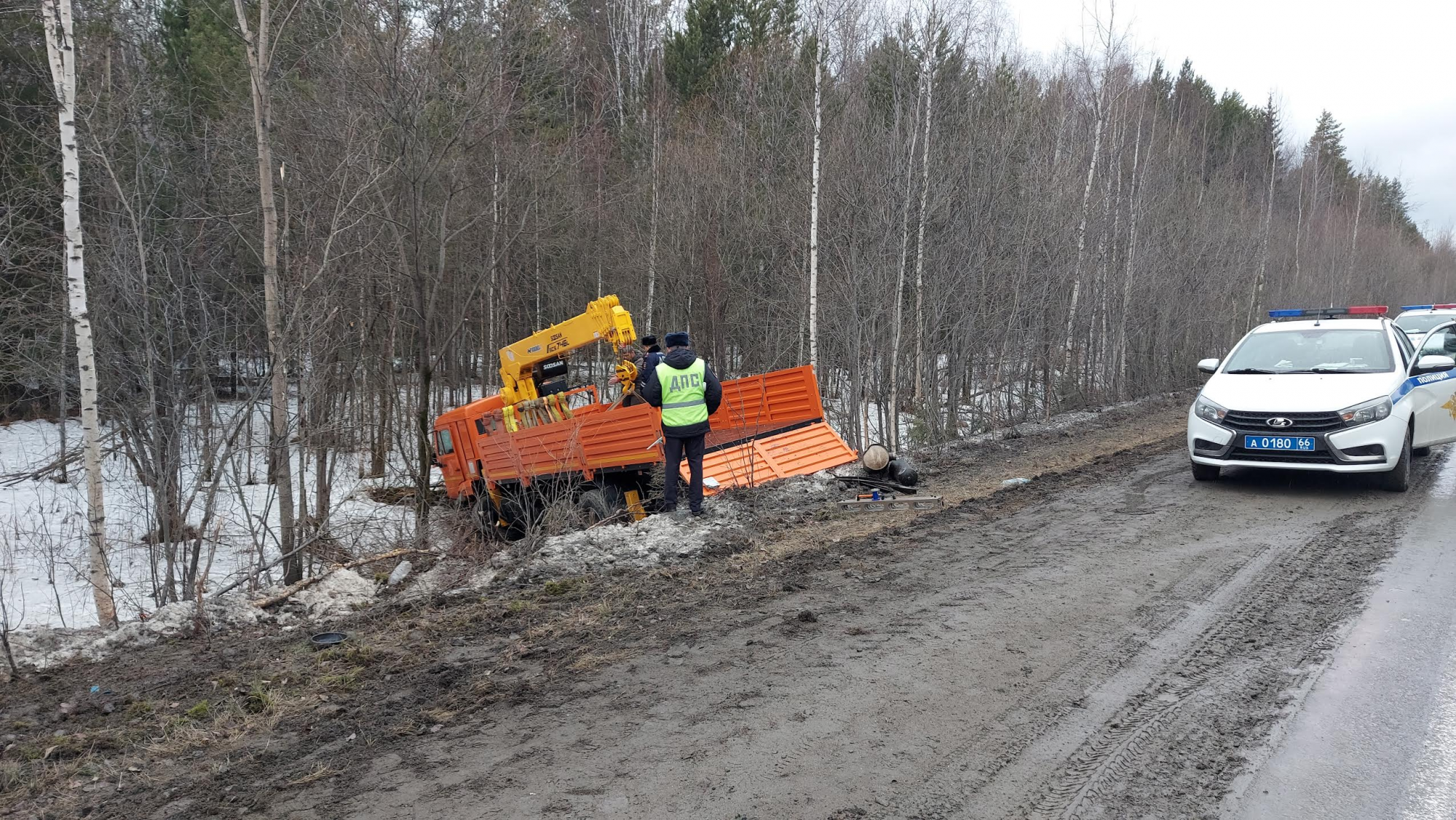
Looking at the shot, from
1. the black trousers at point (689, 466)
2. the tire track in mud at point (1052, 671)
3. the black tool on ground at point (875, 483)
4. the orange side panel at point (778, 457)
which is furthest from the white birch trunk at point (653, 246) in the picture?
the tire track in mud at point (1052, 671)

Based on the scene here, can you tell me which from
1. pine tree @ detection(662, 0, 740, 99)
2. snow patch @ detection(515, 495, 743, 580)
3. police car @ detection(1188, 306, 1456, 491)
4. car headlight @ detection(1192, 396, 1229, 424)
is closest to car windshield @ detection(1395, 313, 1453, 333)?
police car @ detection(1188, 306, 1456, 491)

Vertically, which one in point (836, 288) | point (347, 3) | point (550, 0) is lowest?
point (836, 288)

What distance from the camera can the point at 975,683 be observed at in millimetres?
4438

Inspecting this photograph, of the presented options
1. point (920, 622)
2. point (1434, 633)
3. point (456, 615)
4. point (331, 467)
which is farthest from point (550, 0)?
point (1434, 633)

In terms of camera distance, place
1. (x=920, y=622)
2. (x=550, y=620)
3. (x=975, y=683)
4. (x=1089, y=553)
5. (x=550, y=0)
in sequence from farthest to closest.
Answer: (x=550, y=0) → (x=1089, y=553) → (x=550, y=620) → (x=920, y=622) → (x=975, y=683)

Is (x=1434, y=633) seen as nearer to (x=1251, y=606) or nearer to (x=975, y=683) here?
(x=1251, y=606)

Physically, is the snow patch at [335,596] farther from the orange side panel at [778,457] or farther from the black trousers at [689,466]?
the orange side panel at [778,457]

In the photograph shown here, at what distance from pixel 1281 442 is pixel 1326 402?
22.5 inches

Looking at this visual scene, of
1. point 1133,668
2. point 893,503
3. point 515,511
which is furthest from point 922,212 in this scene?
point 1133,668

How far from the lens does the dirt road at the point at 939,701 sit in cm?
346

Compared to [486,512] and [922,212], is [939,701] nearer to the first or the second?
[486,512]

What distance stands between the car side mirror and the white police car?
849 centimetres

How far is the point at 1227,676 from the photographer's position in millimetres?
4457

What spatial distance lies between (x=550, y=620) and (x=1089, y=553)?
13.5ft
